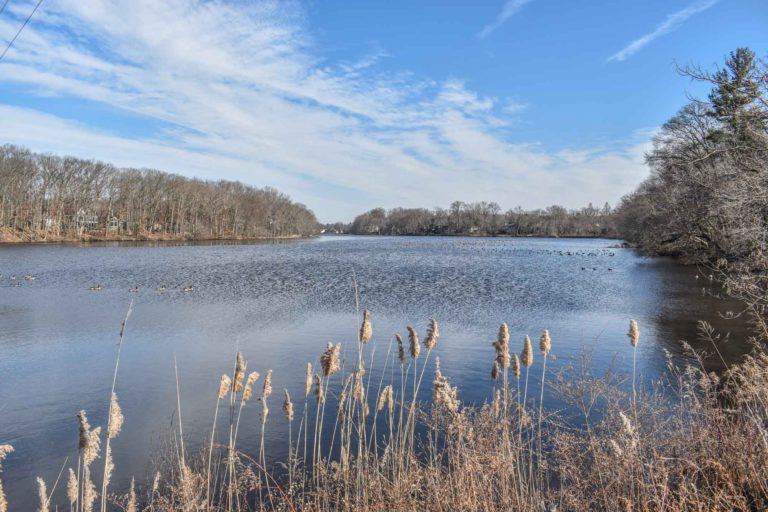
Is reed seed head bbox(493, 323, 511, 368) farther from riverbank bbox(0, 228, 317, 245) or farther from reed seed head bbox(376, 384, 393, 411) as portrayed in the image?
riverbank bbox(0, 228, 317, 245)

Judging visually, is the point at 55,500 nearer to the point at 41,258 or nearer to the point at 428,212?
the point at 41,258

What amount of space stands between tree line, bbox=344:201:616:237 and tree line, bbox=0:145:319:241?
241 ft

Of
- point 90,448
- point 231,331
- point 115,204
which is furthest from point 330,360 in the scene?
point 115,204

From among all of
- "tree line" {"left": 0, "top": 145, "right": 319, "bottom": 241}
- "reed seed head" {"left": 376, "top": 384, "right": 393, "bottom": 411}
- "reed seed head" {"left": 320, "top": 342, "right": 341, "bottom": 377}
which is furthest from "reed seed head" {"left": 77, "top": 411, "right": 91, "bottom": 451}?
"tree line" {"left": 0, "top": 145, "right": 319, "bottom": 241}

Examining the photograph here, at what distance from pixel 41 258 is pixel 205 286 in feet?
80.5

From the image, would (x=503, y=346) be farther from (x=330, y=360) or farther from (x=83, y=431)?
(x=83, y=431)

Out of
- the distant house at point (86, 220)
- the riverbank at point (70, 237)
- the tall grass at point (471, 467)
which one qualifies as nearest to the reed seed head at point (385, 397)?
the tall grass at point (471, 467)

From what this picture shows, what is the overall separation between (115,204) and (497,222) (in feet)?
388

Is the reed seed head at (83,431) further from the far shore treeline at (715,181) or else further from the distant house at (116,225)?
the distant house at (116,225)

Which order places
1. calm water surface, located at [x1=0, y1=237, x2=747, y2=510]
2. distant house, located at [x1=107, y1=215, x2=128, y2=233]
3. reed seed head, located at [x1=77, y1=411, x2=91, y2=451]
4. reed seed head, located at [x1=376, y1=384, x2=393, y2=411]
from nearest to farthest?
1. reed seed head, located at [x1=77, y1=411, x2=91, y2=451]
2. reed seed head, located at [x1=376, y1=384, x2=393, y2=411]
3. calm water surface, located at [x1=0, y1=237, x2=747, y2=510]
4. distant house, located at [x1=107, y1=215, x2=128, y2=233]

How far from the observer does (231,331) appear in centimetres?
1491

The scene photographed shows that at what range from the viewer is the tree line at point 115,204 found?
7069 cm

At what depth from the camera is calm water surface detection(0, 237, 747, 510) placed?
796 cm

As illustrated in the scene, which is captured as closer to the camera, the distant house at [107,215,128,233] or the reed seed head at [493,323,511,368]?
the reed seed head at [493,323,511,368]
